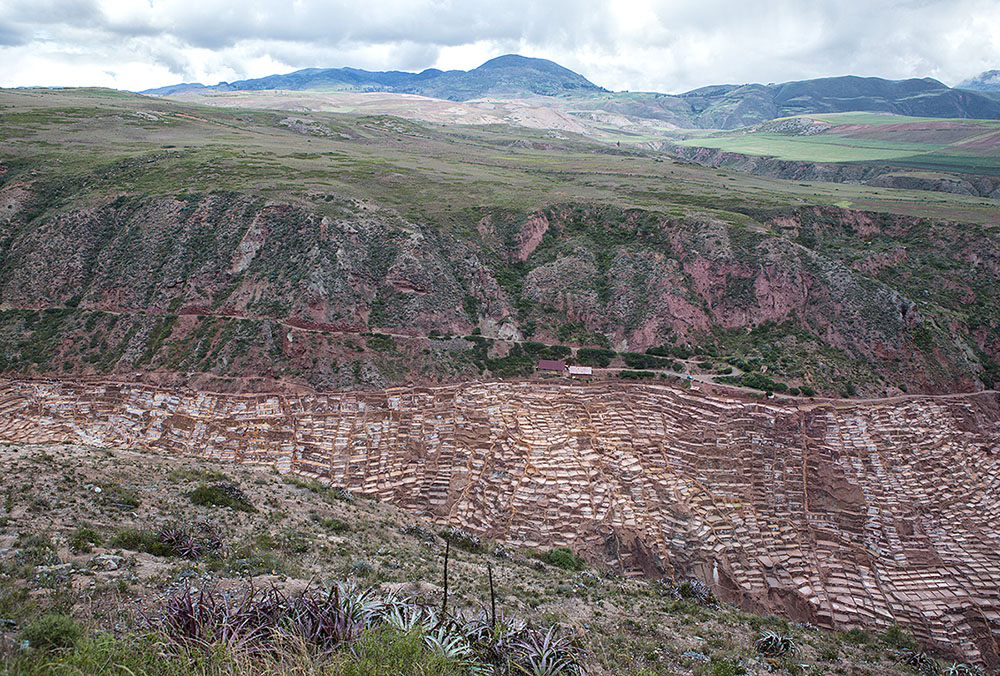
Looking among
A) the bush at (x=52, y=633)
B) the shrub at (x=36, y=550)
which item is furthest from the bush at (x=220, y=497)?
the bush at (x=52, y=633)

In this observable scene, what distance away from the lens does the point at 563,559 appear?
28766mm

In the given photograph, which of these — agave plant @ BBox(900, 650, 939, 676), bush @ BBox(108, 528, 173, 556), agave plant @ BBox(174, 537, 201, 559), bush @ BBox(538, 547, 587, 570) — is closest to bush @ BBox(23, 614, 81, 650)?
bush @ BBox(108, 528, 173, 556)

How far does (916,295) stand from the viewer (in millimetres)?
51219

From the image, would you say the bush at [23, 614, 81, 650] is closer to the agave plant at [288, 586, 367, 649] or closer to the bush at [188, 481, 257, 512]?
the agave plant at [288, 586, 367, 649]

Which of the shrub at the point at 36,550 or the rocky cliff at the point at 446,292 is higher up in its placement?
the rocky cliff at the point at 446,292

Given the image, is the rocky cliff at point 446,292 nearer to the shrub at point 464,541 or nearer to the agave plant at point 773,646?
the shrub at point 464,541

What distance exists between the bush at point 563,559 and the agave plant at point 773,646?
9642 mm

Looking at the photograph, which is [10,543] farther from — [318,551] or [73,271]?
[73,271]

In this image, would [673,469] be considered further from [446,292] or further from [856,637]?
[446,292]

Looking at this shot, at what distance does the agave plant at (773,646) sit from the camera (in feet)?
66.1

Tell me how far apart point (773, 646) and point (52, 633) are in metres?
21.5

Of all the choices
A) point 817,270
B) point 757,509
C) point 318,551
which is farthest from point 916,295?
point 318,551

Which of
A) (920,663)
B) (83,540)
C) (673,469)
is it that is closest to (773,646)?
(920,663)

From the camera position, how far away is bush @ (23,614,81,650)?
436 inches
